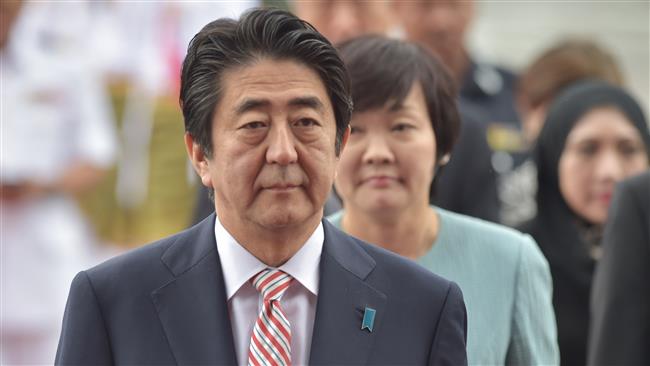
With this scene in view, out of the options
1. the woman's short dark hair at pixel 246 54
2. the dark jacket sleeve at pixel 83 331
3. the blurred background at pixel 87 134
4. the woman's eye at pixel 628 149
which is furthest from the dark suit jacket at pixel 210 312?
the blurred background at pixel 87 134

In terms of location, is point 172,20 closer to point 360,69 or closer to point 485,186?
point 485,186

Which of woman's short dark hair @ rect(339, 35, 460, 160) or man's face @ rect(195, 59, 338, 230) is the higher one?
woman's short dark hair @ rect(339, 35, 460, 160)

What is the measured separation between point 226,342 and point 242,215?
0.97 feet

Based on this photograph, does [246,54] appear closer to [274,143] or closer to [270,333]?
[274,143]

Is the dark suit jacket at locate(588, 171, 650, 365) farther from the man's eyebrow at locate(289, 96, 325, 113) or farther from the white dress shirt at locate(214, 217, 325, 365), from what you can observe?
the man's eyebrow at locate(289, 96, 325, 113)

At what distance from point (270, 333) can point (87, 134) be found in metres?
5.53

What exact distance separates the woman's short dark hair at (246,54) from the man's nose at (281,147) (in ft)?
0.57

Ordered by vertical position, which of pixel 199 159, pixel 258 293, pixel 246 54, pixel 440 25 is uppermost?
pixel 440 25

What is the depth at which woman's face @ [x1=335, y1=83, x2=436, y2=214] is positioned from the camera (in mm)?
4906

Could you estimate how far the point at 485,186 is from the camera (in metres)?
6.59

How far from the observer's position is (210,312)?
3684 millimetres

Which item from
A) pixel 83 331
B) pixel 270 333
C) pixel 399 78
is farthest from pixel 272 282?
pixel 399 78

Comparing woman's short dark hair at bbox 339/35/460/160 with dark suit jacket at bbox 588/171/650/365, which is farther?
dark suit jacket at bbox 588/171/650/365

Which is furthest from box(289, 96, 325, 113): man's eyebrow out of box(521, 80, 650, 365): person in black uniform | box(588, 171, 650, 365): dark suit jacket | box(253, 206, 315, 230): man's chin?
box(521, 80, 650, 365): person in black uniform
